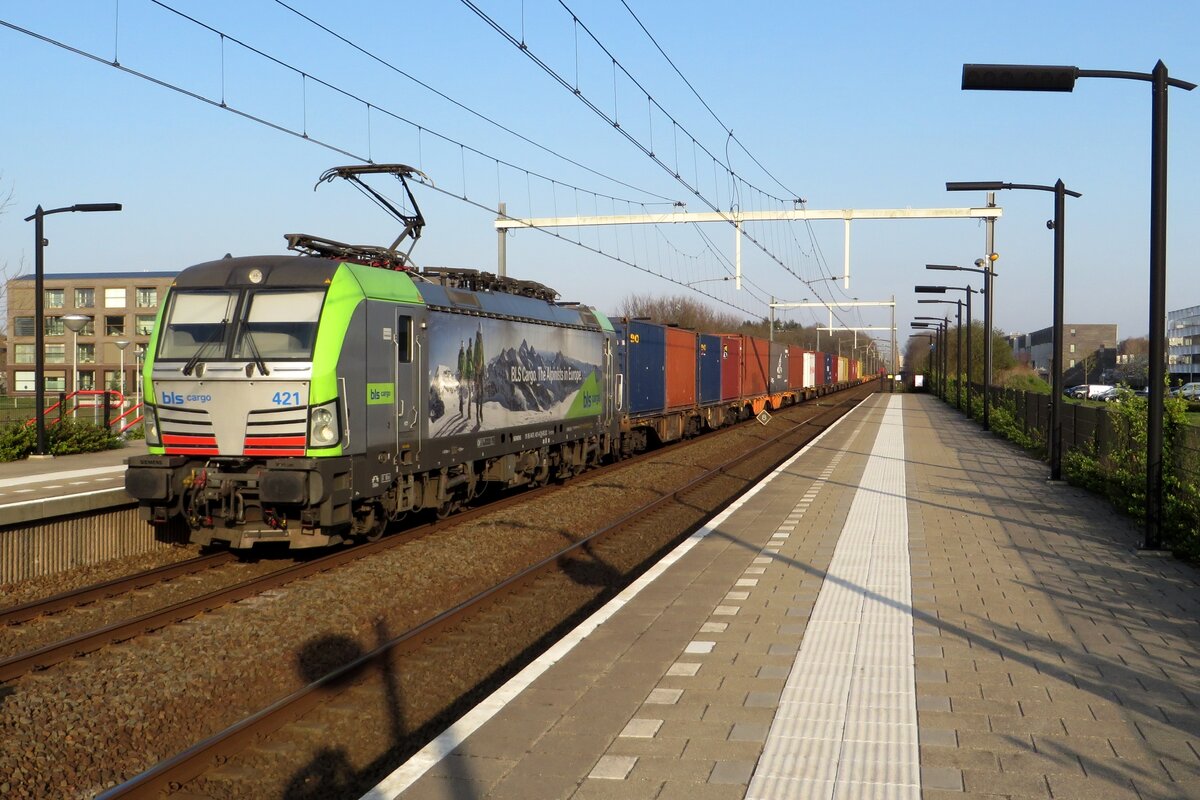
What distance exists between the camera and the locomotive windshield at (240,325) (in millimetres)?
10633

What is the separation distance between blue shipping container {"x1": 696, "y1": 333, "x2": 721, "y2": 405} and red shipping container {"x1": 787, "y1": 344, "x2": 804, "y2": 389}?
15.7m

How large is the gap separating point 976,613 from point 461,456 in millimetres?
7292

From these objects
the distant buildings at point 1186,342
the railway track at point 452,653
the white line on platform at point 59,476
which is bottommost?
the railway track at point 452,653

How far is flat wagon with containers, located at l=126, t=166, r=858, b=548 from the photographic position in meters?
10.5

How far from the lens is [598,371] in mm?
20203

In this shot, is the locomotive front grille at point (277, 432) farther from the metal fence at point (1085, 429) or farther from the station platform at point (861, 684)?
the metal fence at point (1085, 429)

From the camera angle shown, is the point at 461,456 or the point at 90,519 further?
the point at 461,456

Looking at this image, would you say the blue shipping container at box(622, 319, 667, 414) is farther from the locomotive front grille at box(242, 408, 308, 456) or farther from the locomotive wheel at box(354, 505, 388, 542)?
the locomotive front grille at box(242, 408, 308, 456)

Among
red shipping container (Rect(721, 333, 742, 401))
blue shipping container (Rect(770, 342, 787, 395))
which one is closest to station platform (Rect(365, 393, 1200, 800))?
red shipping container (Rect(721, 333, 742, 401))

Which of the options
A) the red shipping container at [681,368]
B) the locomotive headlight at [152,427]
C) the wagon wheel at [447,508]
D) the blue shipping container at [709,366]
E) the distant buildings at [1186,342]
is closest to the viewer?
the locomotive headlight at [152,427]

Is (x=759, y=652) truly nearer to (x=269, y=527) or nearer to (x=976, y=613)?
(x=976, y=613)

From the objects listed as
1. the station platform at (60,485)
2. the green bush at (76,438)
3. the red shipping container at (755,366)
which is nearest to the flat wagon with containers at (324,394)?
the station platform at (60,485)

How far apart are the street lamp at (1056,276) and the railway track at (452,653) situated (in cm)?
669

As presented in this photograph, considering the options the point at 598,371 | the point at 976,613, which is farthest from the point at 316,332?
the point at 598,371
